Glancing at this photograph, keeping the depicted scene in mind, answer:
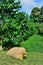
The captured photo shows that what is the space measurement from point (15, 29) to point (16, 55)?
18.8 ft

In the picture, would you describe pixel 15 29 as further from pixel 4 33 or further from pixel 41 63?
pixel 41 63

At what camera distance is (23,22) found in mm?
19125

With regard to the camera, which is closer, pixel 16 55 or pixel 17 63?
pixel 17 63

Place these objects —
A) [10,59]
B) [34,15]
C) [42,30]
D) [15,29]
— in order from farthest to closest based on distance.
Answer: [34,15], [42,30], [15,29], [10,59]

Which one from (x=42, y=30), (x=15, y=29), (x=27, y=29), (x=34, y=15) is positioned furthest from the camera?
(x=34, y=15)

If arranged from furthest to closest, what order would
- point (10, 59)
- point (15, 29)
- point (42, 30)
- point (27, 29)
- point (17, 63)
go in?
point (27, 29) → point (42, 30) → point (15, 29) → point (10, 59) → point (17, 63)

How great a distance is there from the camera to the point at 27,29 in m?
20.0

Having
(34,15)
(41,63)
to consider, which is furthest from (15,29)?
(34,15)

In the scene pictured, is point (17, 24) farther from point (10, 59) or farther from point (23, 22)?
point (10, 59)

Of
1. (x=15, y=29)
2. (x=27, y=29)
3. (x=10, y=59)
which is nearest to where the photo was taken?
(x=10, y=59)

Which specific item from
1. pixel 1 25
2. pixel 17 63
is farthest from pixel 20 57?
pixel 1 25

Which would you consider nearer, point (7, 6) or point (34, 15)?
point (7, 6)

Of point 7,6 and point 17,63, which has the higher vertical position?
point 7,6

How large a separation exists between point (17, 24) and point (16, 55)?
6297 millimetres
